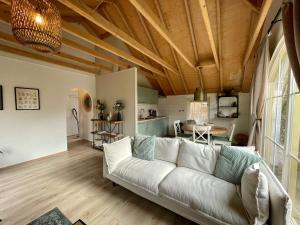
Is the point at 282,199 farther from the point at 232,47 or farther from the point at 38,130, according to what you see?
the point at 38,130

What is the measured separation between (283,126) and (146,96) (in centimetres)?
432

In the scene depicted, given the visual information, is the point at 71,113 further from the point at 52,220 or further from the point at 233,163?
the point at 233,163

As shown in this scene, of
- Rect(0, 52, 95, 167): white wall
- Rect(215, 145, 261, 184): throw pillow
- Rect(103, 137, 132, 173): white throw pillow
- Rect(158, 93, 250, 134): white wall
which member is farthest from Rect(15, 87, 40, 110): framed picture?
Rect(158, 93, 250, 134): white wall

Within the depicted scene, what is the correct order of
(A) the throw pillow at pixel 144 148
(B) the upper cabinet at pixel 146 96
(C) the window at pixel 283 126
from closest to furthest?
(C) the window at pixel 283 126
(A) the throw pillow at pixel 144 148
(B) the upper cabinet at pixel 146 96

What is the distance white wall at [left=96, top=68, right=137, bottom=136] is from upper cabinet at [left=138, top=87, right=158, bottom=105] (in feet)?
3.17

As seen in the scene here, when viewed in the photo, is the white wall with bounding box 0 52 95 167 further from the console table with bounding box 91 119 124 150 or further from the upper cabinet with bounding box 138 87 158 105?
the upper cabinet with bounding box 138 87 158 105

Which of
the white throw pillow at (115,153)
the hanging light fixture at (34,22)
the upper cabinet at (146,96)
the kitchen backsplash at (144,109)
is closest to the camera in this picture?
the hanging light fixture at (34,22)

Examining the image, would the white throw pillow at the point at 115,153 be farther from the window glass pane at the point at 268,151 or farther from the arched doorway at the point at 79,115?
the arched doorway at the point at 79,115

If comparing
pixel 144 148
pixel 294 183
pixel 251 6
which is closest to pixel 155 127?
pixel 144 148

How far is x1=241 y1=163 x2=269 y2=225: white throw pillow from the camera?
117 cm

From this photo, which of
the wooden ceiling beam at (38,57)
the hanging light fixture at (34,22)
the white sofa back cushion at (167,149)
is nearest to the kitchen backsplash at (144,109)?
the wooden ceiling beam at (38,57)

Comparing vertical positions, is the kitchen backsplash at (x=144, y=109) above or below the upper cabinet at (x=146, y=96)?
below

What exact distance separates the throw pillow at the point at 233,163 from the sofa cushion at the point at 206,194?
93 millimetres

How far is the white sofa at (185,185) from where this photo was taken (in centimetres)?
125
